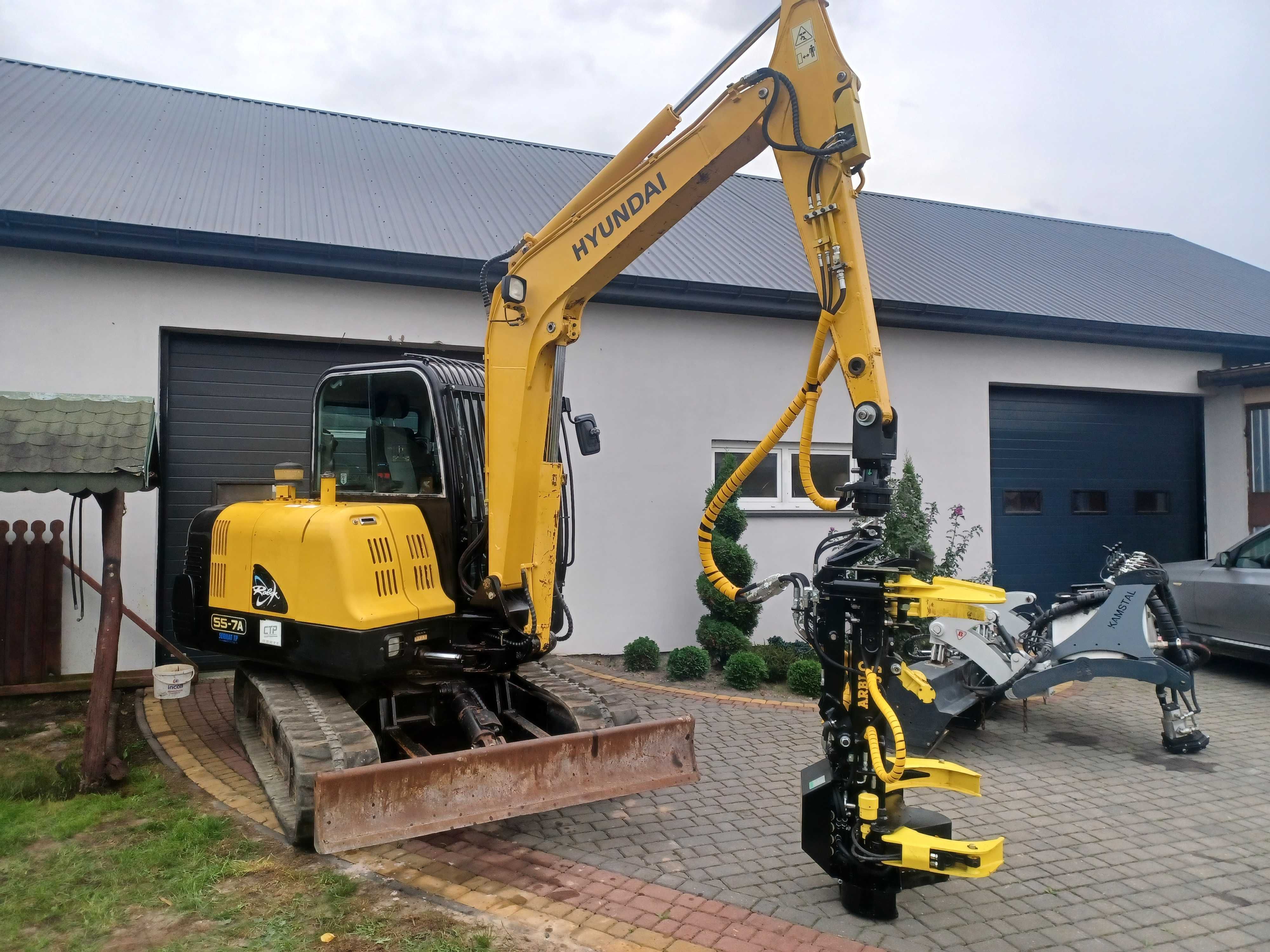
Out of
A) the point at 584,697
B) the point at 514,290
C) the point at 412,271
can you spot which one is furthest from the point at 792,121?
the point at 412,271

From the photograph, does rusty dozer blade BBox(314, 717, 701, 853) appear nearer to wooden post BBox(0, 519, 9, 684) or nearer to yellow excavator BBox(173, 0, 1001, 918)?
yellow excavator BBox(173, 0, 1001, 918)

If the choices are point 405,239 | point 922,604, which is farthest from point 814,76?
point 405,239

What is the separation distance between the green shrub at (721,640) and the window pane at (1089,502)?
6.10m

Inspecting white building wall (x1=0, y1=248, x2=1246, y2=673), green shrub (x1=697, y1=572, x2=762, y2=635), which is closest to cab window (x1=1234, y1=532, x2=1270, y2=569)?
white building wall (x1=0, y1=248, x2=1246, y2=673)

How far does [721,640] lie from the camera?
9.16 m

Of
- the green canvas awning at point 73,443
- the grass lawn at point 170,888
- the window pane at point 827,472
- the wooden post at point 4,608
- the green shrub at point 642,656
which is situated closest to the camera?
the grass lawn at point 170,888

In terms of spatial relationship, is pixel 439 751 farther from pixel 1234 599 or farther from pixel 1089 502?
pixel 1089 502

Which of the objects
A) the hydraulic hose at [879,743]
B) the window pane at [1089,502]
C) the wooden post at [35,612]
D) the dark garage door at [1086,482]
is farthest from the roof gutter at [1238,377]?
the wooden post at [35,612]

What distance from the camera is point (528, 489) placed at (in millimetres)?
5254

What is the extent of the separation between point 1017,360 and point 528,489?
8.99 m

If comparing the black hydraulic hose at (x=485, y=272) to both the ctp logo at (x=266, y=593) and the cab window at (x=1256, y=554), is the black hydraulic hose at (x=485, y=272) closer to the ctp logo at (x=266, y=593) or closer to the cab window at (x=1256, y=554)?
the ctp logo at (x=266, y=593)

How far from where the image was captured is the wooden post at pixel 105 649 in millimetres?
5637

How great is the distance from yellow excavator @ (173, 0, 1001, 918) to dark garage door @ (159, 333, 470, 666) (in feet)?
8.01

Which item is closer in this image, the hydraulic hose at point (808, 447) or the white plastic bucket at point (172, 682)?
the hydraulic hose at point (808, 447)
